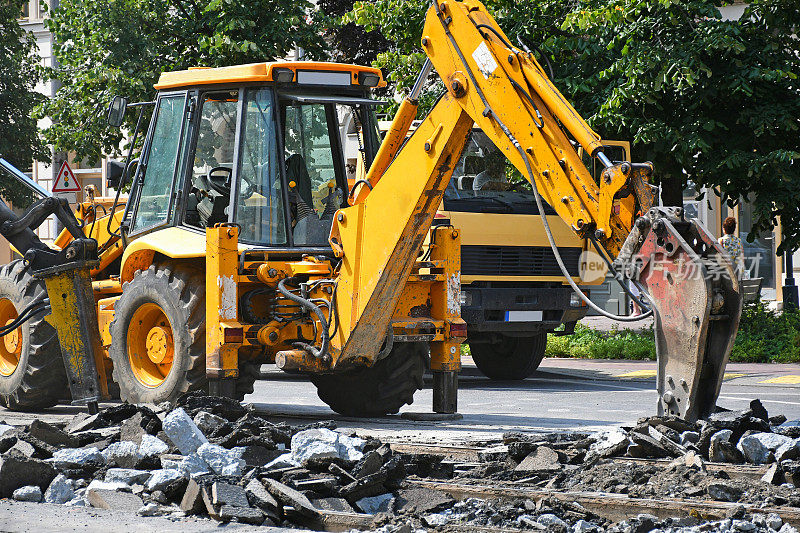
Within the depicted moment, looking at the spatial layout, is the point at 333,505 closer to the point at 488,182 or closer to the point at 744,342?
the point at 488,182

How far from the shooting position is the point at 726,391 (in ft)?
45.9

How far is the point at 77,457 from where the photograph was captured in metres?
7.47

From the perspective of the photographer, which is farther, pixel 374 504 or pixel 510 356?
pixel 510 356

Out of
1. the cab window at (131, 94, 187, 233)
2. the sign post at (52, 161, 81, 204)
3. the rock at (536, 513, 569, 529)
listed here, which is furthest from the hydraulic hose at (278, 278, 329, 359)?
the sign post at (52, 161, 81, 204)

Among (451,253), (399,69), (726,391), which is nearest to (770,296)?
(399,69)

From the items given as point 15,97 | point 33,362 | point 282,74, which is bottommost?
point 33,362

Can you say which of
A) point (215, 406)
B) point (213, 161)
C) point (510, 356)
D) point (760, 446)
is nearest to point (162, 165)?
point (213, 161)

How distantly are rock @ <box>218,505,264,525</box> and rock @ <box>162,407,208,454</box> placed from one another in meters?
1.35

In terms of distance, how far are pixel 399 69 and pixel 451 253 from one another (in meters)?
9.01

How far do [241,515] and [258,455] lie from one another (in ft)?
4.25

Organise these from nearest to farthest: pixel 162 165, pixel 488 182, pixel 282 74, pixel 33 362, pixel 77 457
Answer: pixel 77 457 → pixel 282 74 → pixel 162 165 → pixel 33 362 → pixel 488 182

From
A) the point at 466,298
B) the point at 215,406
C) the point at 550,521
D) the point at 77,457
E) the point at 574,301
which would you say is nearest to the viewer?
the point at 550,521

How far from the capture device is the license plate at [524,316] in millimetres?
14367

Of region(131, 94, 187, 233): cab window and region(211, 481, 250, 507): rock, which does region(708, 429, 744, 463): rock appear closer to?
region(211, 481, 250, 507): rock
